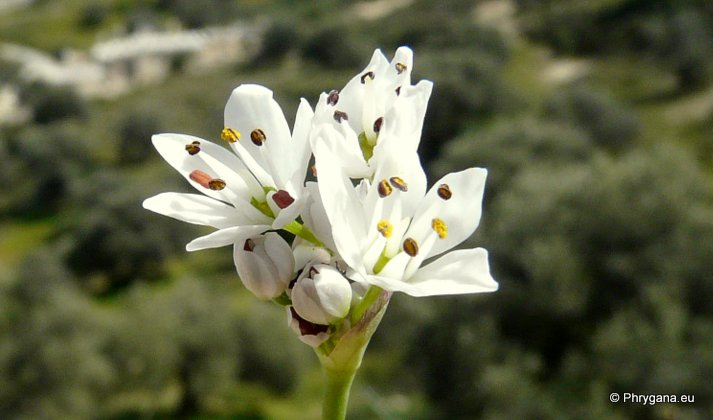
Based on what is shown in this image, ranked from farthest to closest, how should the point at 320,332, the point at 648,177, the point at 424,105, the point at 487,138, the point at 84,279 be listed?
the point at 84,279 → the point at 487,138 → the point at 648,177 → the point at 424,105 → the point at 320,332

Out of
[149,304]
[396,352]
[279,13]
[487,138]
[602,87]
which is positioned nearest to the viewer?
[396,352]

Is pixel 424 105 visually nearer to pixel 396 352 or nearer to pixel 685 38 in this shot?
pixel 396 352

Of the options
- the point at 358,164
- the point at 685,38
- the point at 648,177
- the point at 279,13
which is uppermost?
the point at 358,164

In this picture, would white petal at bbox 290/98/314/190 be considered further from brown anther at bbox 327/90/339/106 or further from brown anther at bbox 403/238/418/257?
brown anther at bbox 403/238/418/257

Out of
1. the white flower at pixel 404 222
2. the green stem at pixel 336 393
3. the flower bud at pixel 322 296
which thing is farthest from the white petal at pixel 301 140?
the green stem at pixel 336 393

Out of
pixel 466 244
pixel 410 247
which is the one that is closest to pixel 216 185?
pixel 410 247

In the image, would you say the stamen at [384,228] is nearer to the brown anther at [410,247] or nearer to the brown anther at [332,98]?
the brown anther at [410,247]

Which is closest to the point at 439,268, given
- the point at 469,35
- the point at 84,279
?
the point at 84,279

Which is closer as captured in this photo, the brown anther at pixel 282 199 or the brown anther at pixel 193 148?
the brown anther at pixel 282 199
